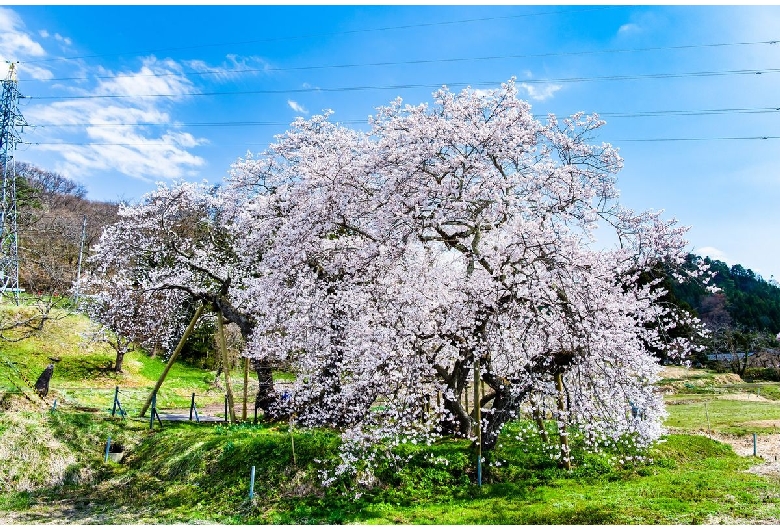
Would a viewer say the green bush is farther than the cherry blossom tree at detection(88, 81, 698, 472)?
Yes

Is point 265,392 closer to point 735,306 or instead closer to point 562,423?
point 562,423

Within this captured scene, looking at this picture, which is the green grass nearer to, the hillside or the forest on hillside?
the forest on hillside

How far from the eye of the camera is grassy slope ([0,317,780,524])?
9562mm

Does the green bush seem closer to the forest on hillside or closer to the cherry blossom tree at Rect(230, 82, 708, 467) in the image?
the forest on hillside

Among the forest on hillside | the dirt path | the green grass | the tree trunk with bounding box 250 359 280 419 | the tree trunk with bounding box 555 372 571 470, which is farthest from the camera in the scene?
the forest on hillside

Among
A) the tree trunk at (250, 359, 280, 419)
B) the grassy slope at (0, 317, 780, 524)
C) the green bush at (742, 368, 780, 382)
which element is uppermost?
the tree trunk at (250, 359, 280, 419)

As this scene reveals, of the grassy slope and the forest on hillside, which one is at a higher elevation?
the forest on hillside

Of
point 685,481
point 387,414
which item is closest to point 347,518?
point 387,414

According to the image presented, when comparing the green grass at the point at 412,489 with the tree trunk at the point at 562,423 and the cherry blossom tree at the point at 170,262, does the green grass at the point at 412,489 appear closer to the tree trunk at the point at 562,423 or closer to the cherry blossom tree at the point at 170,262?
the tree trunk at the point at 562,423

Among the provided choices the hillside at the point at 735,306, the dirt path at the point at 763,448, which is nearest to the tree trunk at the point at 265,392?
the dirt path at the point at 763,448

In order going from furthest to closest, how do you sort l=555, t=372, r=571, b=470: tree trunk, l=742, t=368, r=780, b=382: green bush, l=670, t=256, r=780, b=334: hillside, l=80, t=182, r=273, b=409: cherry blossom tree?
1. l=670, t=256, r=780, b=334: hillside
2. l=742, t=368, r=780, b=382: green bush
3. l=80, t=182, r=273, b=409: cherry blossom tree
4. l=555, t=372, r=571, b=470: tree trunk

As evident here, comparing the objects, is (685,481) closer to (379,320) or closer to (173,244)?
(379,320)

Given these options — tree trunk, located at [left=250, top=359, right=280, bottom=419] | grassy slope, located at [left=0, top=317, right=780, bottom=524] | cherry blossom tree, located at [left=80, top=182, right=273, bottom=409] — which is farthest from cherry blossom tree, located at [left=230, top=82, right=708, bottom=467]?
cherry blossom tree, located at [left=80, top=182, right=273, bottom=409]

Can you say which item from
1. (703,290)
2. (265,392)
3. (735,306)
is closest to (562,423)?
(265,392)
